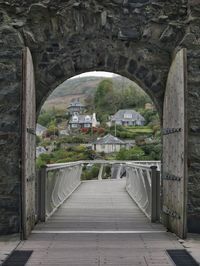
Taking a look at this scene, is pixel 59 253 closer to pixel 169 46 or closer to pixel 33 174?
pixel 33 174

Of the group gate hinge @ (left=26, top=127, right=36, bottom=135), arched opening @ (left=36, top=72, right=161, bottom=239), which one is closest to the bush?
arched opening @ (left=36, top=72, right=161, bottom=239)

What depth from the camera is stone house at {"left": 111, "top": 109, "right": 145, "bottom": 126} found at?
267 feet

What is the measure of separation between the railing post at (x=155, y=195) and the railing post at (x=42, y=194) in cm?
194

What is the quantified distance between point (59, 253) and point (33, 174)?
211cm

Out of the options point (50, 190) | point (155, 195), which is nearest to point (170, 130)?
point (155, 195)

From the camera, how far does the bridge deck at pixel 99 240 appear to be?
21.3 ft

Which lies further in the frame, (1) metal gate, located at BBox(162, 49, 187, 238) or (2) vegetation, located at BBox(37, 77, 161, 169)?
(2) vegetation, located at BBox(37, 77, 161, 169)

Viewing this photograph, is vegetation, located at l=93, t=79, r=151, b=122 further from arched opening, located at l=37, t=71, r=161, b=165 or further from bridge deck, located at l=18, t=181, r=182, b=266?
bridge deck, located at l=18, t=181, r=182, b=266

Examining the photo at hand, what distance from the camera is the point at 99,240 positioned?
7734 mm

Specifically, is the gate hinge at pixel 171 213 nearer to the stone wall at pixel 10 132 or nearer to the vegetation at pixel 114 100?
the stone wall at pixel 10 132

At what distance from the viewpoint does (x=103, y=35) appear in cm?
911

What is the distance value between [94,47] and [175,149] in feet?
7.51

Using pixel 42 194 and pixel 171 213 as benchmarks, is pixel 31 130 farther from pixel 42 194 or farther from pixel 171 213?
pixel 171 213

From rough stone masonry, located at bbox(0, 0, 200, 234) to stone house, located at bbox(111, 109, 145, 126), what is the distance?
2805 inches
